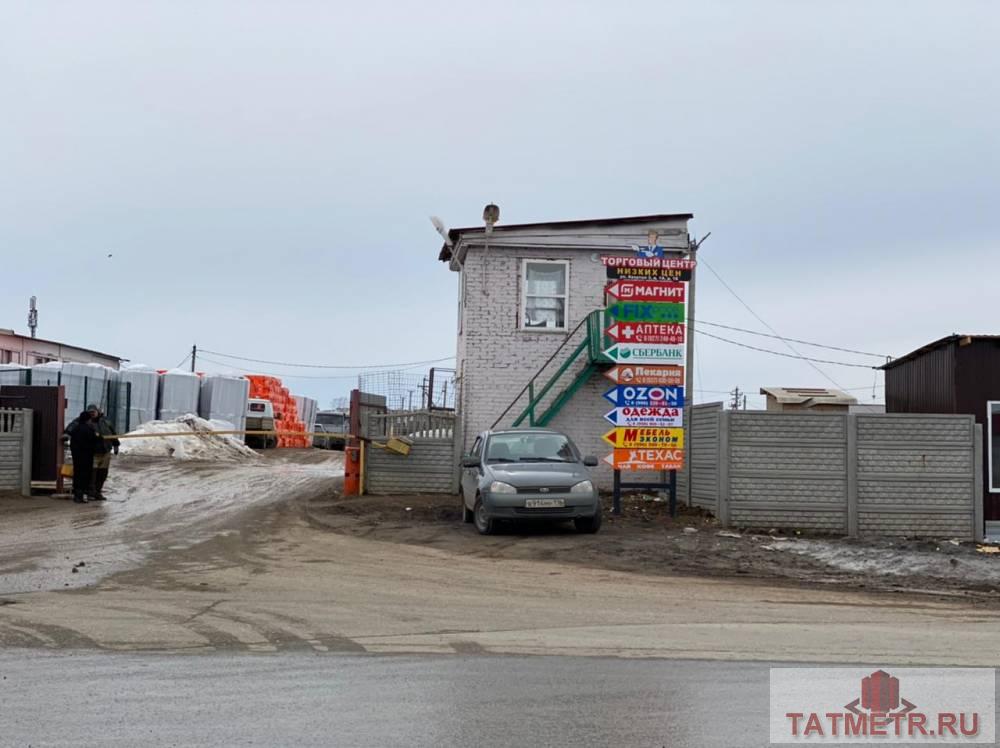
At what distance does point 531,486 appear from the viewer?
1705cm

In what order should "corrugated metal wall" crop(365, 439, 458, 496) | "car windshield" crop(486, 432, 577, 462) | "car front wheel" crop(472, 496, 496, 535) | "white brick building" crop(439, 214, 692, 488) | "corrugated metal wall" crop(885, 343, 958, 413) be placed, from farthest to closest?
"white brick building" crop(439, 214, 692, 488), "corrugated metal wall" crop(365, 439, 458, 496), "corrugated metal wall" crop(885, 343, 958, 413), "car windshield" crop(486, 432, 577, 462), "car front wheel" crop(472, 496, 496, 535)

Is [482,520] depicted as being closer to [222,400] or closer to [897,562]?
[897,562]

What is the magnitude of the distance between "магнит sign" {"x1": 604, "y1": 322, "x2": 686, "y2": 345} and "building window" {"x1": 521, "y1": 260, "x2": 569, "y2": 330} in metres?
5.36

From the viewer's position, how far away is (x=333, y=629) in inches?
366

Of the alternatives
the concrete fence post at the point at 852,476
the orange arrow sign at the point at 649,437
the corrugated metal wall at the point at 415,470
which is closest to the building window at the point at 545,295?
the corrugated metal wall at the point at 415,470

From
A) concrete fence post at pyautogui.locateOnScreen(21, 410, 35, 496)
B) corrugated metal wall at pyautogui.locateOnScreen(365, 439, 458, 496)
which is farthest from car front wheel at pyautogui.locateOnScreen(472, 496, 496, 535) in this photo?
concrete fence post at pyautogui.locateOnScreen(21, 410, 35, 496)

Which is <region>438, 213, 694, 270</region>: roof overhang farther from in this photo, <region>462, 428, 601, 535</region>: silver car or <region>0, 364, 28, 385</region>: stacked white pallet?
<region>0, 364, 28, 385</region>: stacked white pallet

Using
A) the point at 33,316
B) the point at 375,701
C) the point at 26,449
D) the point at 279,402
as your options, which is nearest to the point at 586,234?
the point at 26,449

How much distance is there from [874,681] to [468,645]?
2.97 metres

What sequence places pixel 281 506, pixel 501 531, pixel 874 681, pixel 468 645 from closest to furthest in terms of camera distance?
pixel 874 681 < pixel 468 645 < pixel 501 531 < pixel 281 506

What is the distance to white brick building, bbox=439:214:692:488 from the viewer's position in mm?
24453

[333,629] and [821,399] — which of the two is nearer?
[333,629]

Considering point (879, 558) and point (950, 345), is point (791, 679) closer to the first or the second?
point (879, 558)

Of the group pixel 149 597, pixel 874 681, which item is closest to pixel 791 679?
pixel 874 681
